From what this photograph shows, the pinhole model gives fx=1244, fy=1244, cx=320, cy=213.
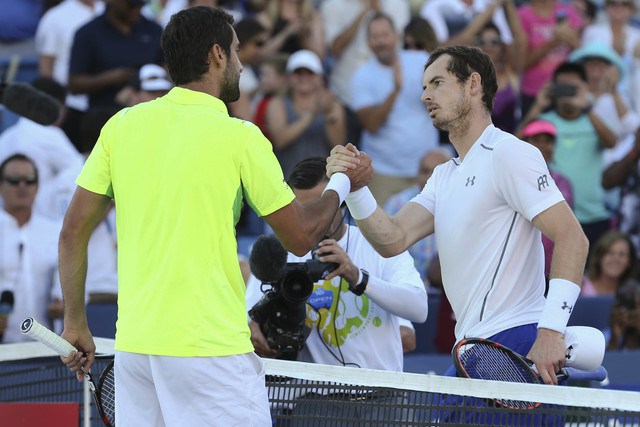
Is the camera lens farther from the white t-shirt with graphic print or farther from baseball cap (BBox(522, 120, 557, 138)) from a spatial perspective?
baseball cap (BBox(522, 120, 557, 138))

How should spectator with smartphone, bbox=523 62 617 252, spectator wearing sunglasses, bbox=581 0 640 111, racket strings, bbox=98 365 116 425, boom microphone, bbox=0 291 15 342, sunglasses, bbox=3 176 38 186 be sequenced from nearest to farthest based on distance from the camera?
racket strings, bbox=98 365 116 425, boom microphone, bbox=0 291 15 342, sunglasses, bbox=3 176 38 186, spectator with smartphone, bbox=523 62 617 252, spectator wearing sunglasses, bbox=581 0 640 111

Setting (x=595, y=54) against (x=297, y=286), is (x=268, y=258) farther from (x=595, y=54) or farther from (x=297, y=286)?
(x=595, y=54)

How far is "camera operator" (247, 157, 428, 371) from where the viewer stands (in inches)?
210

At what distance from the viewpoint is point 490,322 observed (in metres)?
4.65

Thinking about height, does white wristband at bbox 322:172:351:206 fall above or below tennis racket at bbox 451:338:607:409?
above

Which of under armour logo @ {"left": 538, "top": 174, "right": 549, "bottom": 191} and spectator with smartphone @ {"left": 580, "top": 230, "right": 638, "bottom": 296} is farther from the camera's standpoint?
spectator with smartphone @ {"left": 580, "top": 230, "right": 638, "bottom": 296}

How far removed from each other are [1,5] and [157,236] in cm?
742

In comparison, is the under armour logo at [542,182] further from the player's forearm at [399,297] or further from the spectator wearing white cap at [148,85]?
the spectator wearing white cap at [148,85]

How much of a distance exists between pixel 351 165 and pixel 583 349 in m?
1.15

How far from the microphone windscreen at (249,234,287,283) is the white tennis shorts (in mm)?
740

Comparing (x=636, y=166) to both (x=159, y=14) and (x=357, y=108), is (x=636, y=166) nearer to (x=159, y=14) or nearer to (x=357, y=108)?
(x=357, y=108)

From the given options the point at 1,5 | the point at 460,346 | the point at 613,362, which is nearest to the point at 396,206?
the point at 613,362

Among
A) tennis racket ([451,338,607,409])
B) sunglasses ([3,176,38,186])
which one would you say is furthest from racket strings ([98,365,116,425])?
sunglasses ([3,176,38,186])

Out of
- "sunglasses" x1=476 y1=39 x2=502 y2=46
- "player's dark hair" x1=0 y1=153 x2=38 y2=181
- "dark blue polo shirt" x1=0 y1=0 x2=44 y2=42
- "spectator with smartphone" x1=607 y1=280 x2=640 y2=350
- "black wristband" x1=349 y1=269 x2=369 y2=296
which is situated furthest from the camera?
"dark blue polo shirt" x1=0 y1=0 x2=44 y2=42
